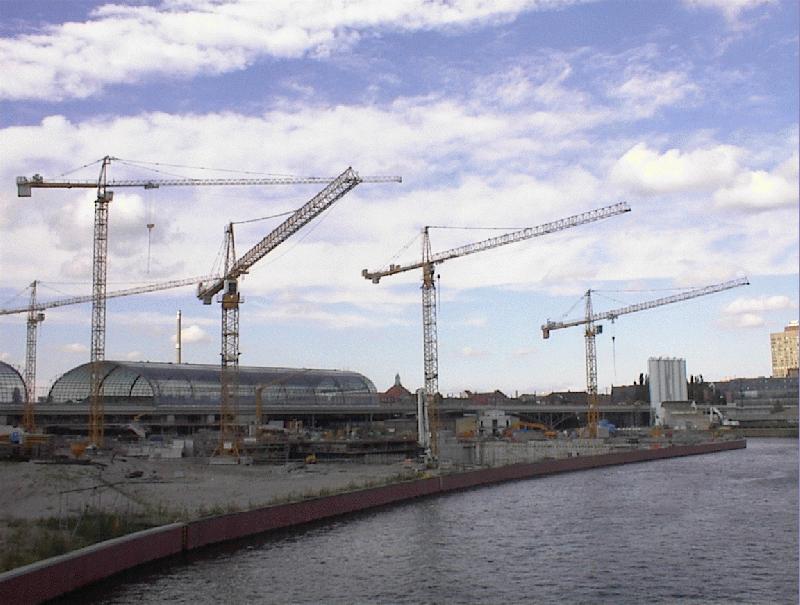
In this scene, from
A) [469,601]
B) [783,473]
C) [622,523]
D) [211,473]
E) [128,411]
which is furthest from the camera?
[128,411]

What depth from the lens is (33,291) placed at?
557ft

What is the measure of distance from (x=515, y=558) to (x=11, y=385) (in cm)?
13304

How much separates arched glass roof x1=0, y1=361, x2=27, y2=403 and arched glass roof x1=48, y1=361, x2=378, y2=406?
8.71 meters

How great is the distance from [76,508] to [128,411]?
95.2m

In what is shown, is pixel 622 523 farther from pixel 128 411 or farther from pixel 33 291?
pixel 33 291

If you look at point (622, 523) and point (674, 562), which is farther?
point (622, 523)

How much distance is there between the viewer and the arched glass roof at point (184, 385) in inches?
6029

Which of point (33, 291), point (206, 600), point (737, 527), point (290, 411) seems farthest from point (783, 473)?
point (33, 291)

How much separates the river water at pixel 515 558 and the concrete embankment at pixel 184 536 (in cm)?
94

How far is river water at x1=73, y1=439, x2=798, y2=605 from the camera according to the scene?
34312 mm

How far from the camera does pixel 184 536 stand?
42.8 metres

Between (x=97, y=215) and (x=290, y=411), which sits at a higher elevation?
(x=97, y=215)

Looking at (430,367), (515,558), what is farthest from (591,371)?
(515,558)

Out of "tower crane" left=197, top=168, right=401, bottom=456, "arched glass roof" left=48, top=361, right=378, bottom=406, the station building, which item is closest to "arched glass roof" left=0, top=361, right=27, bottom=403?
the station building
